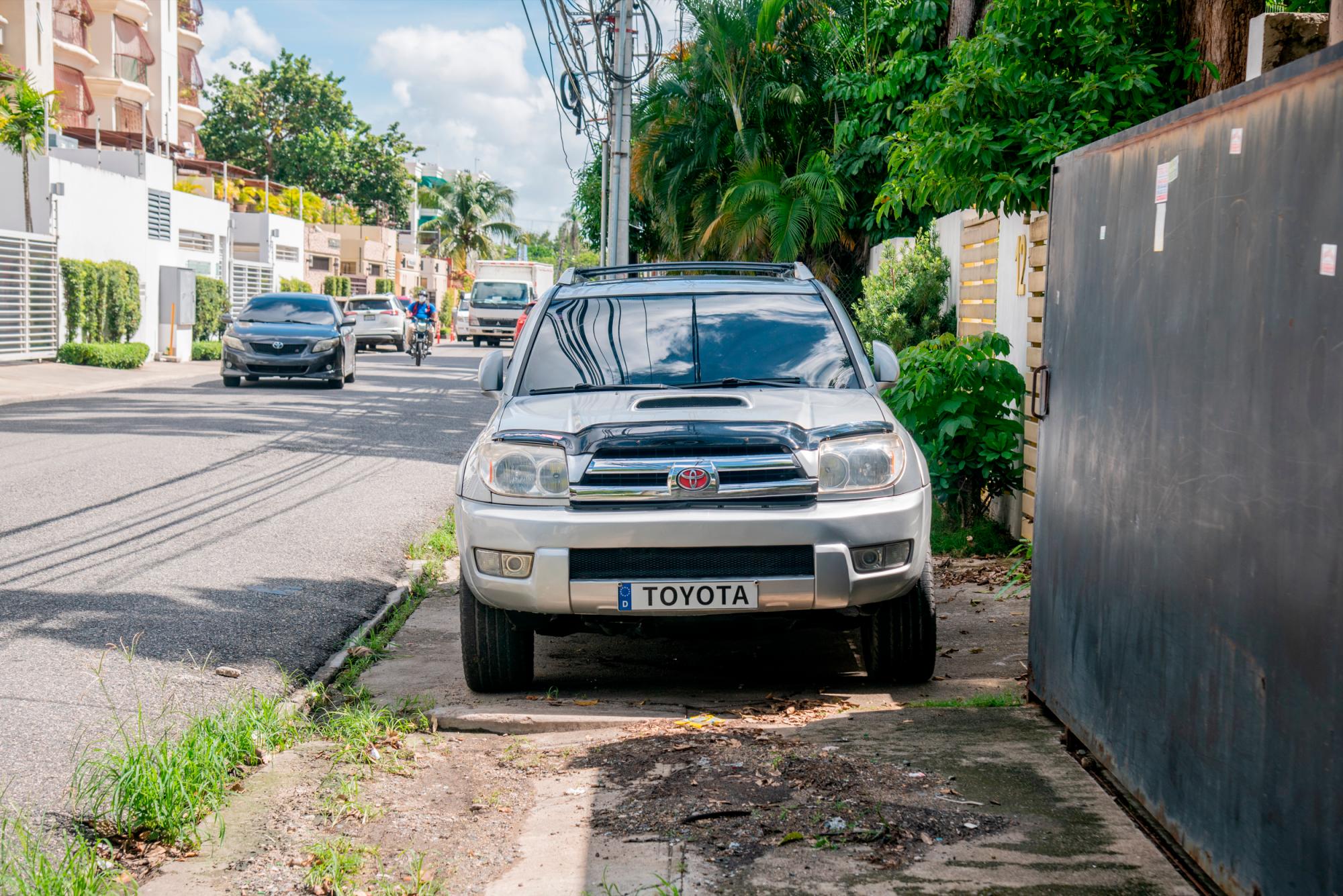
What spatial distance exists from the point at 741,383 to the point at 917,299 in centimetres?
716

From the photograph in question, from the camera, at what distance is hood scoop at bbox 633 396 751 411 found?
18.2 ft

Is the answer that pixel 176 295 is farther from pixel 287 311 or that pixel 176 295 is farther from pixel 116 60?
pixel 116 60

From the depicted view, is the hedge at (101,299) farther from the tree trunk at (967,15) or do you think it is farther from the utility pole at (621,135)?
the tree trunk at (967,15)

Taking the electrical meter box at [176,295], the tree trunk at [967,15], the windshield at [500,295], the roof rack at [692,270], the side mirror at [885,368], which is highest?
the tree trunk at [967,15]

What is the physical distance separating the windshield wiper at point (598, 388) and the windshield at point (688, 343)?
0.05 feet

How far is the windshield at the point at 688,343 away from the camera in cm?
616

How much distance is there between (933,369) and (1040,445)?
3.99 meters

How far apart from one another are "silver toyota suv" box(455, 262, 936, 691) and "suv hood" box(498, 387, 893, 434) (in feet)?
0.04

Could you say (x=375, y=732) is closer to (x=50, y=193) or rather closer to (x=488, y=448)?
(x=488, y=448)

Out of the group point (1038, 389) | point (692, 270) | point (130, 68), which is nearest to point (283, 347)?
point (692, 270)

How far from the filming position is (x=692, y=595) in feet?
17.1

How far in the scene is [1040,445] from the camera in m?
5.13

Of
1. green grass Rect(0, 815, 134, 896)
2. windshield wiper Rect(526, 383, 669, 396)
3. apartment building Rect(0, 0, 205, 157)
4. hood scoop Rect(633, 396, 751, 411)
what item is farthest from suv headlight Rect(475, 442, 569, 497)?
apartment building Rect(0, 0, 205, 157)

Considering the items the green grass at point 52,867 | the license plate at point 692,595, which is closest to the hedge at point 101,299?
the license plate at point 692,595
